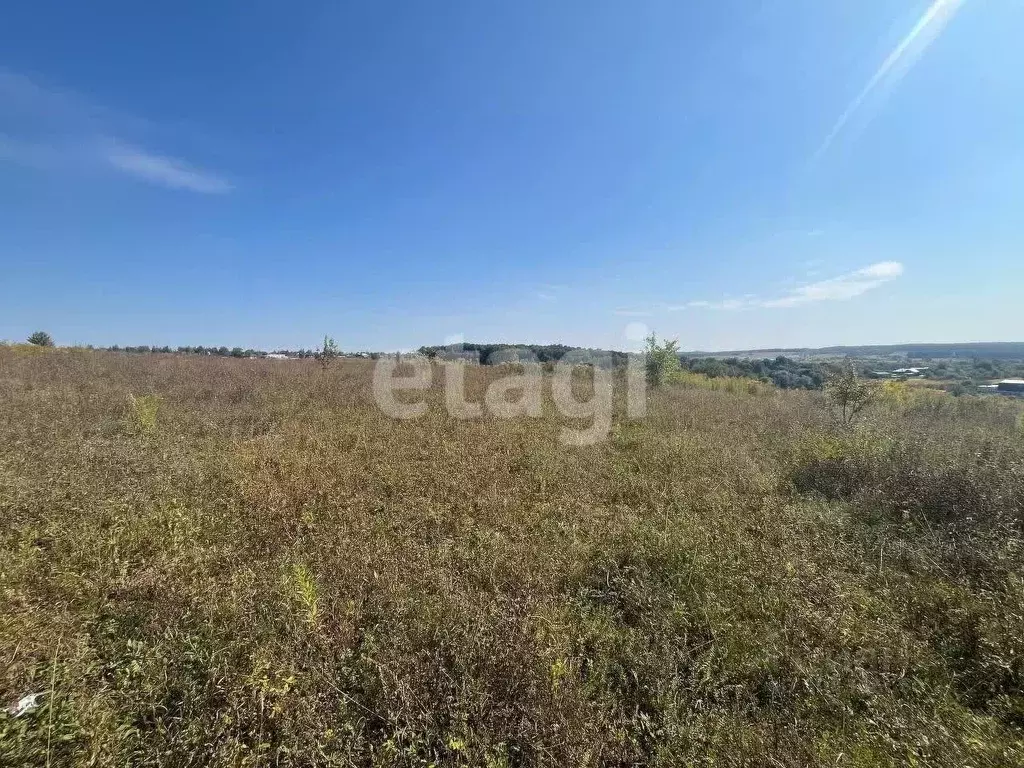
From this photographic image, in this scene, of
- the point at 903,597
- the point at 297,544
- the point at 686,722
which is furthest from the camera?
the point at 297,544

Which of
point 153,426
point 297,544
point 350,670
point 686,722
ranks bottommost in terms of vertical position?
point 686,722

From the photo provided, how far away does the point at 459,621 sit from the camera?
280 cm

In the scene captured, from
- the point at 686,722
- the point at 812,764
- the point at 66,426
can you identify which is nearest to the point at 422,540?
the point at 686,722

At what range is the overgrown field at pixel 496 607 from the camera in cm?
213

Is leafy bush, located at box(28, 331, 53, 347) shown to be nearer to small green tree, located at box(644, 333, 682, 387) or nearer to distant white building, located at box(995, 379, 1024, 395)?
small green tree, located at box(644, 333, 682, 387)

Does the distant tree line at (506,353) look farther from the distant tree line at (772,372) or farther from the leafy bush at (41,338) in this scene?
the leafy bush at (41,338)

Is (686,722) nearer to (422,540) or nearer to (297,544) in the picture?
(422,540)

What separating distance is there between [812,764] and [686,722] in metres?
0.58

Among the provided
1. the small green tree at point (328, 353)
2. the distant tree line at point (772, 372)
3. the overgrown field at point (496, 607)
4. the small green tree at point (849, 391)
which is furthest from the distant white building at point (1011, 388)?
the small green tree at point (328, 353)

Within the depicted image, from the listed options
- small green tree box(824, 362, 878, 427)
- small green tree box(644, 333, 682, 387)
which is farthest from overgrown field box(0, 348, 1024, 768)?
small green tree box(644, 333, 682, 387)

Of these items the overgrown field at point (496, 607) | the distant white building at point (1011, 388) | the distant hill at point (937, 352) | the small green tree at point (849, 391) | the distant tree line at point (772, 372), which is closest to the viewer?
the overgrown field at point (496, 607)

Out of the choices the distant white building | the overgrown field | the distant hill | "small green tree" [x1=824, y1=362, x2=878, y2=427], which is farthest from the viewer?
the distant hill

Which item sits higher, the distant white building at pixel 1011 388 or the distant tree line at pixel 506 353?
the distant tree line at pixel 506 353

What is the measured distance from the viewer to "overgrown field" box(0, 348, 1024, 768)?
2.13 meters
